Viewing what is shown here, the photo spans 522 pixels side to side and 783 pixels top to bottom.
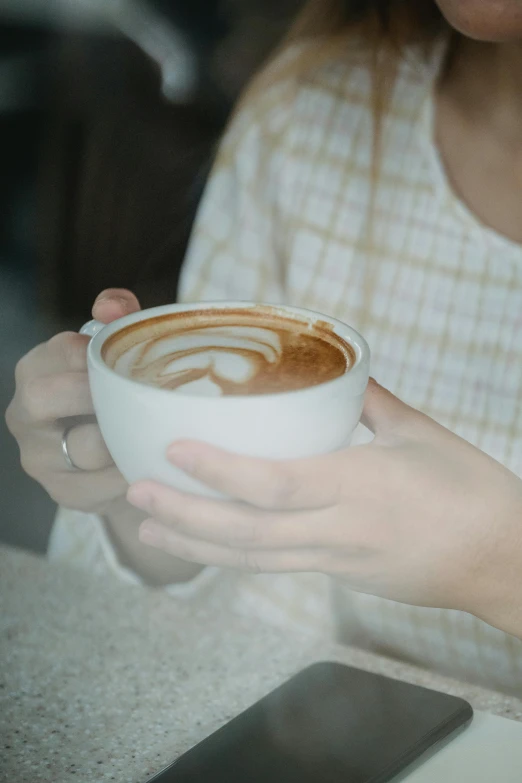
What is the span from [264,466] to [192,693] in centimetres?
12

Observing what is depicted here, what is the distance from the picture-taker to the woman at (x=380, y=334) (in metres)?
0.23

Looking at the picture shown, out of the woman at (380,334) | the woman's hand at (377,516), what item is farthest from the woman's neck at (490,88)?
the woman's hand at (377,516)

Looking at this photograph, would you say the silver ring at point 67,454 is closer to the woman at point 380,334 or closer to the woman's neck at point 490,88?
the woman at point 380,334

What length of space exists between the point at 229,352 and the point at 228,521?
0.16ft

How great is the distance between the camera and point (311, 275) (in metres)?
0.41

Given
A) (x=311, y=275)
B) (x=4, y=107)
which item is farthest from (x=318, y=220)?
(x=4, y=107)

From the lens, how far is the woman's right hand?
0.85 ft

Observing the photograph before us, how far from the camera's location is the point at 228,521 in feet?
0.67

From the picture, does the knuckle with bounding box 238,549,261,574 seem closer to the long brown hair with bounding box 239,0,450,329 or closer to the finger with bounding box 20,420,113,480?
the finger with bounding box 20,420,113,480

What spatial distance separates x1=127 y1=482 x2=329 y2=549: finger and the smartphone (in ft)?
0.20

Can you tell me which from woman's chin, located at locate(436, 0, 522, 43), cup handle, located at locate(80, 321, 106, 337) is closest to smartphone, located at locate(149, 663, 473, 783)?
cup handle, located at locate(80, 321, 106, 337)

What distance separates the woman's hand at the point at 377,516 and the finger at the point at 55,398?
56 millimetres

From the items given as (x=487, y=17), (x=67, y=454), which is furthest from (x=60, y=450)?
(x=487, y=17)

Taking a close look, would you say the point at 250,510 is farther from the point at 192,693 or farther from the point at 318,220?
the point at 318,220
